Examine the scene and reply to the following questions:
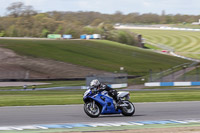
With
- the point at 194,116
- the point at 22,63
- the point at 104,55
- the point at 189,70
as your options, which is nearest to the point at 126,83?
the point at 189,70

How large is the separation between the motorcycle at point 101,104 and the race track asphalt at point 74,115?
0.22m

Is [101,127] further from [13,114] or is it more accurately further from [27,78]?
[27,78]

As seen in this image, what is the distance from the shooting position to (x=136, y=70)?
192ft

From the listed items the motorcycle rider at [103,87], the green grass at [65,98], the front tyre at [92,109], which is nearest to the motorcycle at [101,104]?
the front tyre at [92,109]

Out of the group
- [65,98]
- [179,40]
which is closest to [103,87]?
[65,98]

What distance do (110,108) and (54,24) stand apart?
89.1 metres

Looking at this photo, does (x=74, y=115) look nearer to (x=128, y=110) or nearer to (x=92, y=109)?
(x=92, y=109)

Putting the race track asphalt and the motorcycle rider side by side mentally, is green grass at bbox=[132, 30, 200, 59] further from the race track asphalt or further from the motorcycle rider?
the motorcycle rider

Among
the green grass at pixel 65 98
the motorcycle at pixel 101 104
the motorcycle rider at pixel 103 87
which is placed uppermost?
the motorcycle rider at pixel 103 87

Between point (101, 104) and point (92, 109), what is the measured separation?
→ 0.36 meters

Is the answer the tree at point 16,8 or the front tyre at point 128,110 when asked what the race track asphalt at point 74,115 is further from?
the tree at point 16,8

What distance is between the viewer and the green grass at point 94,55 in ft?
194

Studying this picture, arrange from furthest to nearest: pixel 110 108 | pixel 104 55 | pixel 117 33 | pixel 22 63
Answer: pixel 117 33 < pixel 104 55 < pixel 22 63 < pixel 110 108

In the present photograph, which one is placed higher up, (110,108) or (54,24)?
(54,24)
